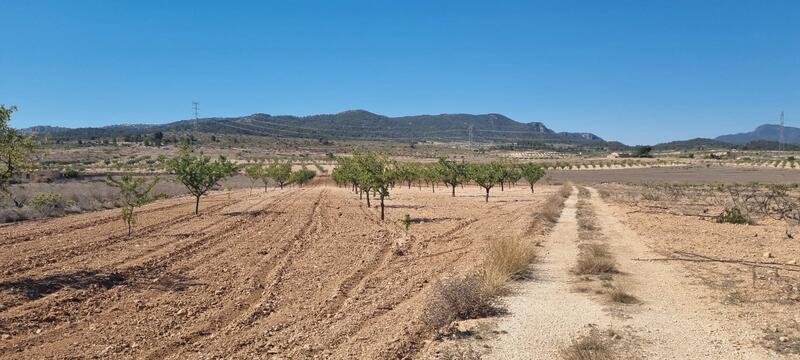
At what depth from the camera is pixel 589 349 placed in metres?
8.48

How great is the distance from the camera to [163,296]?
12.5m

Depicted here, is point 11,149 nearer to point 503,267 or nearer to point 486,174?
point 503,267

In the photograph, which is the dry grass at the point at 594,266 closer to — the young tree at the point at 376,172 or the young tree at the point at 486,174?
the young tree at the point at 376,172

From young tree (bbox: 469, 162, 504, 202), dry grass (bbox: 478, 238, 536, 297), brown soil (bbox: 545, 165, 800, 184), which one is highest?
young tree (bbox: 469, 162, 504, 202)

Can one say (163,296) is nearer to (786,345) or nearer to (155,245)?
(155,245)

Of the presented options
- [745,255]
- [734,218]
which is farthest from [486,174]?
[745,255]

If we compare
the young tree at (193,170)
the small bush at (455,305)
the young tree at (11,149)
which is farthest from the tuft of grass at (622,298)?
the young tree at (193,170)

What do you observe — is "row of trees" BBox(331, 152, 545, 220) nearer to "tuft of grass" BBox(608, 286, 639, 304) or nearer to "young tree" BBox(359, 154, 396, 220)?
"young tree" BBox(359, 154, 396, 220)

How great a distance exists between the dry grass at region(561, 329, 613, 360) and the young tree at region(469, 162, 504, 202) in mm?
35659

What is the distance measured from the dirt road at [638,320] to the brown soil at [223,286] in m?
1.98

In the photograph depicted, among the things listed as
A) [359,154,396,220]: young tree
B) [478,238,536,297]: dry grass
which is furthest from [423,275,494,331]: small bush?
[359,154,396,220]: young tree

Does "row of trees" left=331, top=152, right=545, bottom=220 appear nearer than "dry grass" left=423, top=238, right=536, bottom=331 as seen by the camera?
No

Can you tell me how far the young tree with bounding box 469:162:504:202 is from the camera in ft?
157

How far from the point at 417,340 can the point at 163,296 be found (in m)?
6.59
